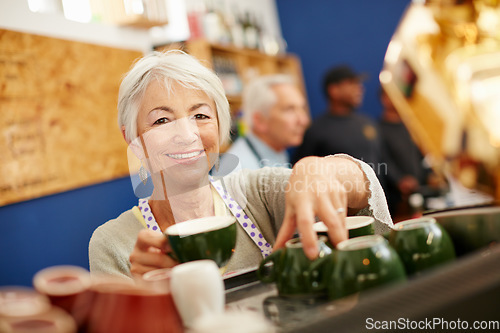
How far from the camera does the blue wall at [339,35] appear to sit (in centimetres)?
452

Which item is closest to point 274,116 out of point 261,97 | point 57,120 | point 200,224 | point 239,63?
point 261,97

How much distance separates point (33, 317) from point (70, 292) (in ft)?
0.20

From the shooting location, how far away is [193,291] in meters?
0.47

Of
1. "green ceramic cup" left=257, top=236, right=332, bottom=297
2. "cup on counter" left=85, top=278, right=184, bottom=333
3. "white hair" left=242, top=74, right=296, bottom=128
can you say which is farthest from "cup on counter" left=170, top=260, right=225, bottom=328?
"white hair" left=242, top=74, right=296, bottom=128

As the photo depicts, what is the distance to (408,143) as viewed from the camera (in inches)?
141

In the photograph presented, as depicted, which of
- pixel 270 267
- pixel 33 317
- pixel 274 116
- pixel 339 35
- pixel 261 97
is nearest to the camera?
pixel 33 317

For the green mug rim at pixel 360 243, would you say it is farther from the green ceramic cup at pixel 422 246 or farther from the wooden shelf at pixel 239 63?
the wooden shelf at pixel 239 63

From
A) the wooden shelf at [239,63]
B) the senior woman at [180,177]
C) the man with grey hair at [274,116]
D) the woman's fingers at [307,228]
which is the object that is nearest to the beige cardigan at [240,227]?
the senior woman at [180,177]

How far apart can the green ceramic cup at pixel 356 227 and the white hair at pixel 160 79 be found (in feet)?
0.65

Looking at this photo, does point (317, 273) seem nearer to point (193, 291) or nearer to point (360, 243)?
point (360, 243)

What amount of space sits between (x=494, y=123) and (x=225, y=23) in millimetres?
2173

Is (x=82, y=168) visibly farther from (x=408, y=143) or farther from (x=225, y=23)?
(x=408, y=143)

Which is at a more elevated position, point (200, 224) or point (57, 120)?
point (57, 120)

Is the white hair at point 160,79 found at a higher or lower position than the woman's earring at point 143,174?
higher
